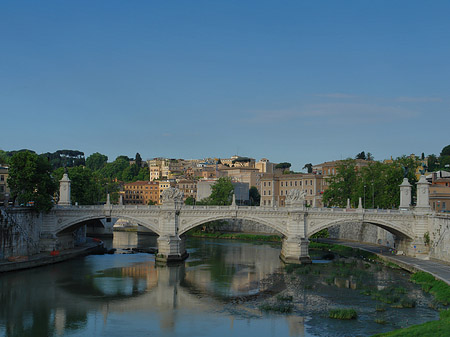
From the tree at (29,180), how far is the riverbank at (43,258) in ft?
14.1

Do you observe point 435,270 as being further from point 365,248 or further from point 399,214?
point 365,248

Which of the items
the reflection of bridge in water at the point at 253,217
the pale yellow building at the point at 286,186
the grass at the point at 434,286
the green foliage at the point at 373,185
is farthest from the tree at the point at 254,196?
the grass at the point at 434,286

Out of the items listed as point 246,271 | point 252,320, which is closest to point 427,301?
point 252,320

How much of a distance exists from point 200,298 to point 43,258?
56.1 feet

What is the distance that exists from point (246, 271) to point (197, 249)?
16.1 m

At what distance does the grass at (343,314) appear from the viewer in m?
31.0

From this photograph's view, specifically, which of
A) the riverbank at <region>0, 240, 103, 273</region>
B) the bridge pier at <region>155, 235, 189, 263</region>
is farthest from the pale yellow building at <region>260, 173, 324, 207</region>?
the bridge pier at <region>155, 235, 189, 263</region>

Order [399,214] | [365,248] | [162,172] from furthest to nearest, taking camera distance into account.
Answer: [162,172] < [365,248] < [399,214]

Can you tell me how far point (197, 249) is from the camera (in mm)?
63312

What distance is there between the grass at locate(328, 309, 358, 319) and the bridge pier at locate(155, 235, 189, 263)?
2163 centimetres

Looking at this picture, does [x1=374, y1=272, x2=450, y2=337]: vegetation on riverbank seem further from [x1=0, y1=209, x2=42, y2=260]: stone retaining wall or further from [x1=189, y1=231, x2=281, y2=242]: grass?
[x1=189, y1=231, x2=281, y2=242]: grass

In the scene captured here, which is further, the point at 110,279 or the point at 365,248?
the point at 365,248

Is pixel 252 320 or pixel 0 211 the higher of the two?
pixel 0 211

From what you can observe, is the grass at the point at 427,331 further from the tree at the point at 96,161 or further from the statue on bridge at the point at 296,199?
the tree at the point at 96,161
